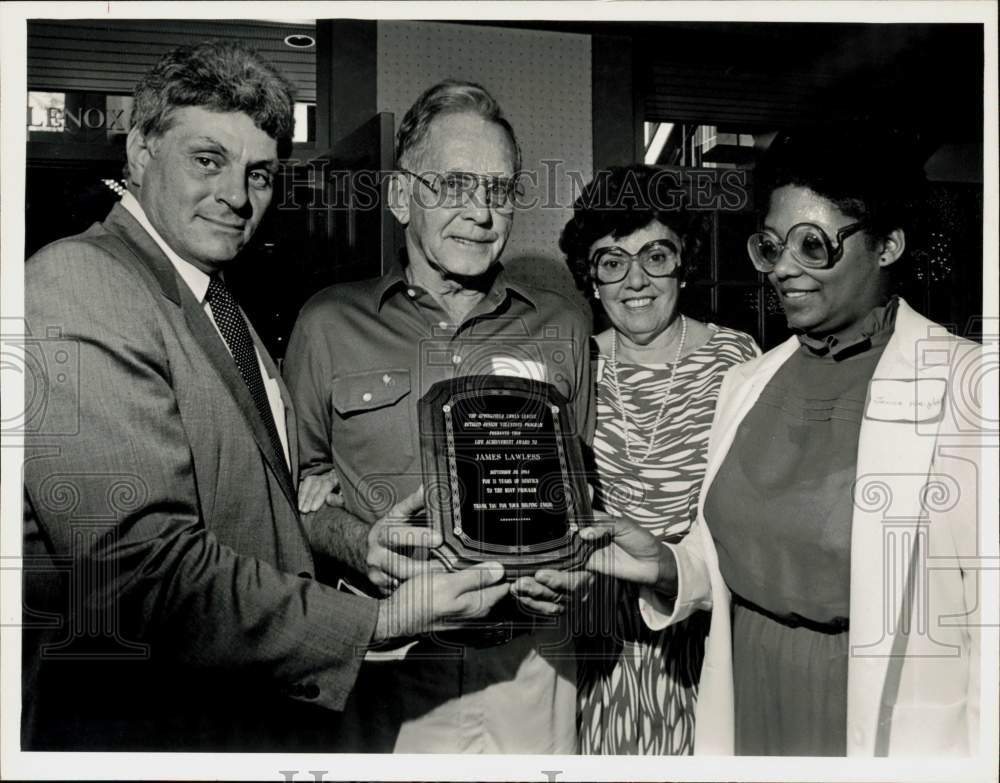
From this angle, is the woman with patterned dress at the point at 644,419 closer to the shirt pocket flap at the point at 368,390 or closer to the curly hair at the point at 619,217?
the curly hair at the point at 619,217

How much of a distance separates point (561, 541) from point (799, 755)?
0.83 meters

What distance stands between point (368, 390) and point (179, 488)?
51 cm

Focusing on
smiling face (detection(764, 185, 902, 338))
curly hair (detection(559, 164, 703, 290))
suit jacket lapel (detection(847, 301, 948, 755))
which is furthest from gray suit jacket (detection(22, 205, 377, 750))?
smiling face (detection(764, 185, 902, 338))

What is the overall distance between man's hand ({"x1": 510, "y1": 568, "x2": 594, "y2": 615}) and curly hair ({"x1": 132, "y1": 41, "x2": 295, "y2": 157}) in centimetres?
123

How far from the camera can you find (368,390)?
2424 mm

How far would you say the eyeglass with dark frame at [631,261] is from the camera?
2.46m

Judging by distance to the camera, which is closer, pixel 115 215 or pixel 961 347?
pixel 115 215

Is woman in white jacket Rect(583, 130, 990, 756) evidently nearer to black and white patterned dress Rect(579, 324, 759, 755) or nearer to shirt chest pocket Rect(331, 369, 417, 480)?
black and white patterned dress Rect(579, 324, 759, 755)

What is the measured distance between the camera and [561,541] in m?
2.37

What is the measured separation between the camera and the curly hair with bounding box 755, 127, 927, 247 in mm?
2389

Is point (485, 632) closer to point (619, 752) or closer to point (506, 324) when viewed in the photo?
point (619, 752)

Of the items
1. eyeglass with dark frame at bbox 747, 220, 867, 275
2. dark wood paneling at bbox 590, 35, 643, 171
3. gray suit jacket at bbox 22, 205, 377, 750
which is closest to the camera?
gray suit jacket at bbox 22, 205, 377, 750

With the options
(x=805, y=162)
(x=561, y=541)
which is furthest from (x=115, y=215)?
(x=805, y=162)

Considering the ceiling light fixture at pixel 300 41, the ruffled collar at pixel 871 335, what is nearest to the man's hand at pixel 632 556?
the ruffled collar at pixel 871 335
